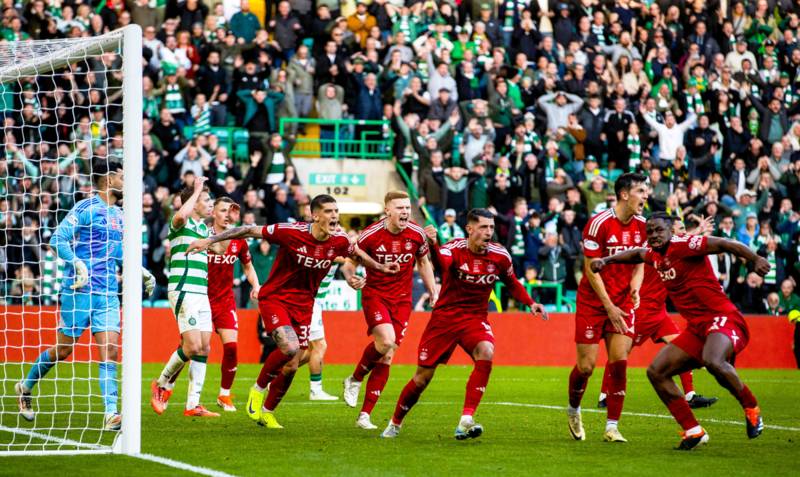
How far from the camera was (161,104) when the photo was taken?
23297 millimetres

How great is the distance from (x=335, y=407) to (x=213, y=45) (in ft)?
37.6

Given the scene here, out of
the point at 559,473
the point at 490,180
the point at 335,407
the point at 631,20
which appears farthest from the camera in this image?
the point at 631,20

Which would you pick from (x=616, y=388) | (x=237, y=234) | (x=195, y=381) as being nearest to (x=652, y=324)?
(x=616, y=388)

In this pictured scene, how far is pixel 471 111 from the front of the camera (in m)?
24.3

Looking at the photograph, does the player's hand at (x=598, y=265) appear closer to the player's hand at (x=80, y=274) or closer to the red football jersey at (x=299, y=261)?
the red football jersey at (x=299, y=261)

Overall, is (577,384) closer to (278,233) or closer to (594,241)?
(594,241)

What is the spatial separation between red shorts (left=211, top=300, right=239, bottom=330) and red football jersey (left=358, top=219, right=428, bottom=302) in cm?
186

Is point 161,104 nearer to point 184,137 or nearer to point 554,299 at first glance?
point 184,137

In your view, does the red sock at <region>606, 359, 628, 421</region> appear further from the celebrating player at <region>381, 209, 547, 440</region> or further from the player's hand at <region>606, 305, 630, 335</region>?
the celebrating player at <region>381, 209, 547, 440</region>

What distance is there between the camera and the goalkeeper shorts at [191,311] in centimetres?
1338

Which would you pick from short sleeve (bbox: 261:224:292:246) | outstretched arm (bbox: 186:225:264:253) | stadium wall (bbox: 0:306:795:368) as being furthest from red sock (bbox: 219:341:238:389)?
stadium wall (bbox: 0:306:795:368)

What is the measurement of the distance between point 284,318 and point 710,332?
406cm

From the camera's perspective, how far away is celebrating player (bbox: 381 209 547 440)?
11.2m

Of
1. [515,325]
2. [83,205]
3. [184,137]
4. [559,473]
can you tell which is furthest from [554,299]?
[559,473]
